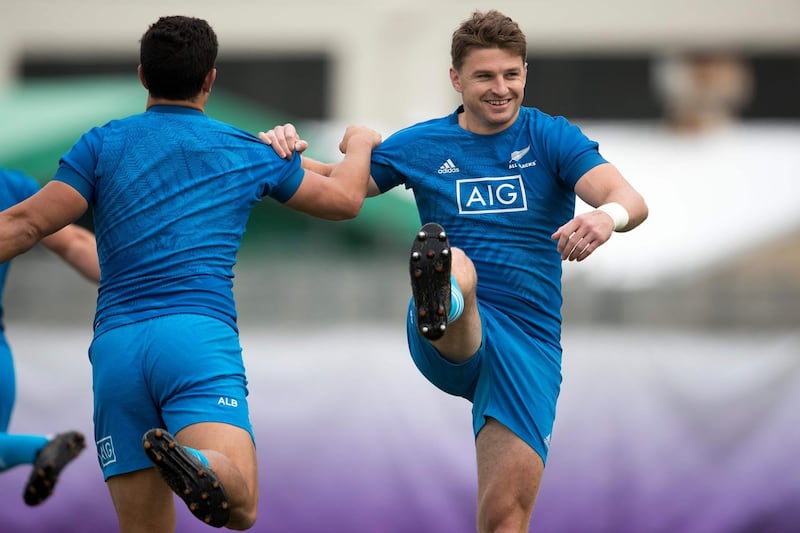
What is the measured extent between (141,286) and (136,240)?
0.57 ft

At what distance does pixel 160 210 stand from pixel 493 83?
1.48 m

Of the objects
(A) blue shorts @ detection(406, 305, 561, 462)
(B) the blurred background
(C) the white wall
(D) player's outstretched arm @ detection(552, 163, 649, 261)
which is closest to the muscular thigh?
(A) blue shorts @ detection(406, 305, 561, 462)

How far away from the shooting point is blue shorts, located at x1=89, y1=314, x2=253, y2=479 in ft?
15.6

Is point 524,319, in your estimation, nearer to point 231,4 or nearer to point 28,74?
point 231,4

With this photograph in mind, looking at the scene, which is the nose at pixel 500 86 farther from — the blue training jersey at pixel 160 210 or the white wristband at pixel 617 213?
the blue training jersey at pixel 160 210

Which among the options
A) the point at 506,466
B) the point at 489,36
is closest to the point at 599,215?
the point at 489,36

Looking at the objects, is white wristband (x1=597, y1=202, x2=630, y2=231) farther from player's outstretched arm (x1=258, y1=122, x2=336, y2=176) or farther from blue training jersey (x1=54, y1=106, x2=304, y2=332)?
blue training jersey (x1=54, y1=106, x2=304, y2=332)

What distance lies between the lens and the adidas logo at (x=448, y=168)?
5.57 m

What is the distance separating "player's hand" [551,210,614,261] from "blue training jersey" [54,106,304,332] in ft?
4.08

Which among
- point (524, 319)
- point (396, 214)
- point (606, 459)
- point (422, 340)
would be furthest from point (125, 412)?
point (396, 214)

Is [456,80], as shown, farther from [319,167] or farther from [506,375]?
[506,375]

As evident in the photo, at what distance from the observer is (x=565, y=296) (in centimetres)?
1170

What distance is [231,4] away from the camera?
23.0 m

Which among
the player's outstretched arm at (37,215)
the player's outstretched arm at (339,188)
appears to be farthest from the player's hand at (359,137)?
the player's outstretched arm at (37,215)
